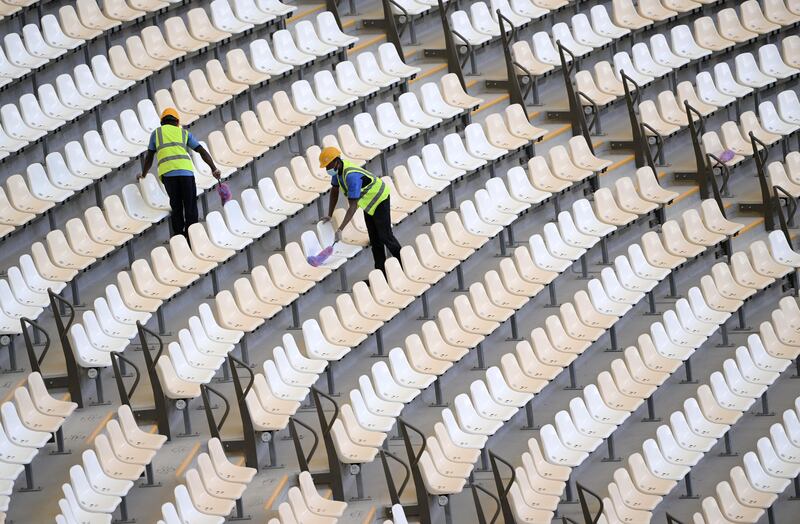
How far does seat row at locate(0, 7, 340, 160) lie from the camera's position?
1026 centimetres

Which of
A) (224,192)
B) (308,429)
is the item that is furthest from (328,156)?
(308,429)

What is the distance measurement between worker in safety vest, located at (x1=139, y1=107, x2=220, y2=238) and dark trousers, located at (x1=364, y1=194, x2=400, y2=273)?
3.23 ft

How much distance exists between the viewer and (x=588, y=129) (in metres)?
11.8

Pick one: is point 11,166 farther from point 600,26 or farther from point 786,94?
point 786,94

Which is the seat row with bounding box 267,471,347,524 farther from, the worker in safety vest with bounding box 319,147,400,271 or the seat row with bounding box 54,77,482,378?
the worker in safety vest with bounding box 319,147,400,271

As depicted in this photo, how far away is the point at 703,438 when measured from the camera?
9477 millimetres

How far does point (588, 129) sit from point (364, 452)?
12.9 feet

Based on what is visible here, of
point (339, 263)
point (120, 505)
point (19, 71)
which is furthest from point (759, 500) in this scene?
point (19, 71)

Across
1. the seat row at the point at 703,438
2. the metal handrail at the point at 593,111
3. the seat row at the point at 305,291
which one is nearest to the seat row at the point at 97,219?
the seat row at the point at 305,291

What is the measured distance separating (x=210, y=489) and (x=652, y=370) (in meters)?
3.00

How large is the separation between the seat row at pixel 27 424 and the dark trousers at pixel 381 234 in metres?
2.30

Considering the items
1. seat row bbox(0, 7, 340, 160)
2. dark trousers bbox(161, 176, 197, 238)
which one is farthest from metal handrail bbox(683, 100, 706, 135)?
dark trousers bbox(161, 176, 197, 238)

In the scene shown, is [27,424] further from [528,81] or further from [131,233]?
[528,81]

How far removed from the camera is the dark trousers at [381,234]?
997 centimetres
